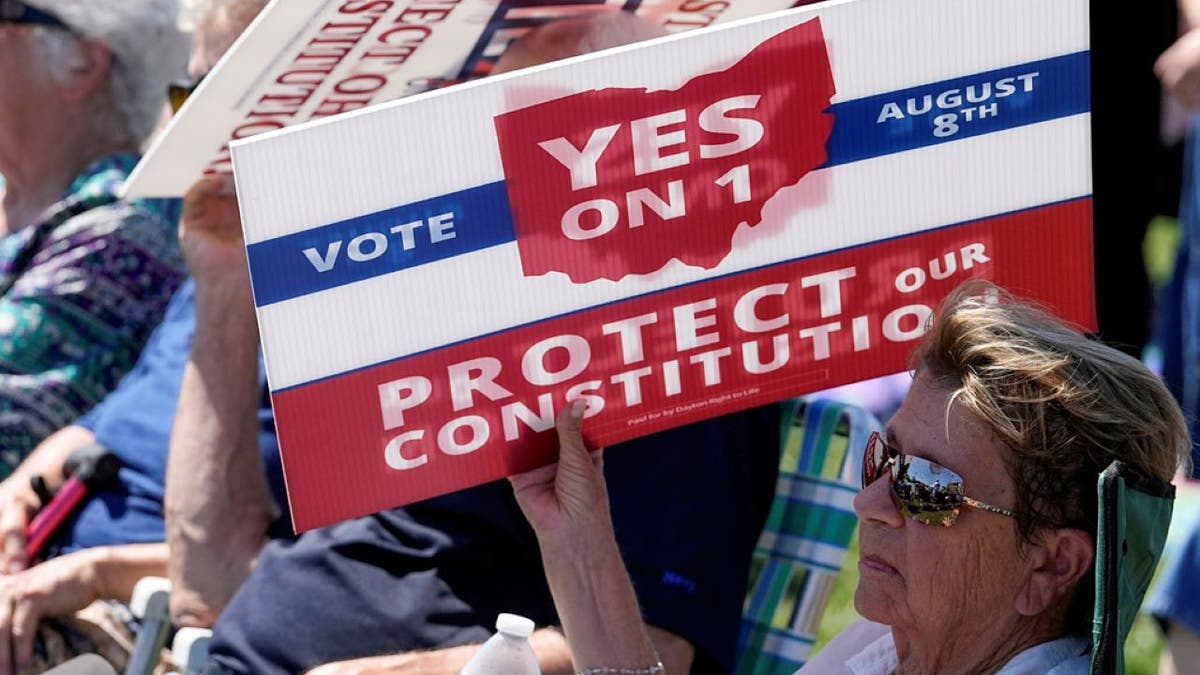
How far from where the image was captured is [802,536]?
3.12 m

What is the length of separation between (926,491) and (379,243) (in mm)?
782

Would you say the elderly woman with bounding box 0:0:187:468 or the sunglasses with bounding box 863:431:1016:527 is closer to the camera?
the sunglasses with bounding box 863:431:1016:527

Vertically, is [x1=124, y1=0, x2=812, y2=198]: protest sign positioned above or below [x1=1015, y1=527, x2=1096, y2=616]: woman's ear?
above

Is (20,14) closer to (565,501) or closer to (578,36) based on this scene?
(578,36)

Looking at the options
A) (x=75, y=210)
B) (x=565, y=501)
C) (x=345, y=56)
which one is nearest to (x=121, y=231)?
(x=75, y=210)

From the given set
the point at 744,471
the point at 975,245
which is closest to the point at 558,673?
the point at 744,471

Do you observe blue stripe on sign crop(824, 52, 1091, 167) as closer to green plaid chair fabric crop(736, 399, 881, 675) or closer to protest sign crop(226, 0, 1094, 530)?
protest sign crop(226, 0, 1094, 530)

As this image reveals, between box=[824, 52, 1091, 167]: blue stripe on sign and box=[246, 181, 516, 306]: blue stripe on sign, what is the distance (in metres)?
0.49

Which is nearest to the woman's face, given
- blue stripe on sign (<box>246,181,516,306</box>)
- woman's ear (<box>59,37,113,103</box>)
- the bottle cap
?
the bottle cap

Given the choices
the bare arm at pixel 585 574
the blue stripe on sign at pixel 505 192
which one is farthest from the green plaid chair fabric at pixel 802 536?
the blue stripe on sign at pixel 505 192

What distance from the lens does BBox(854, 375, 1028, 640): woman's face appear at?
6.77 feet

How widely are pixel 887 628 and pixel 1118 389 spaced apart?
0.56 m

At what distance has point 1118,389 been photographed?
80.7 inches

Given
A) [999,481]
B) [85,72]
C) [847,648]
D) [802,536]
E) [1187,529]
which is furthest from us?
[85,72]
